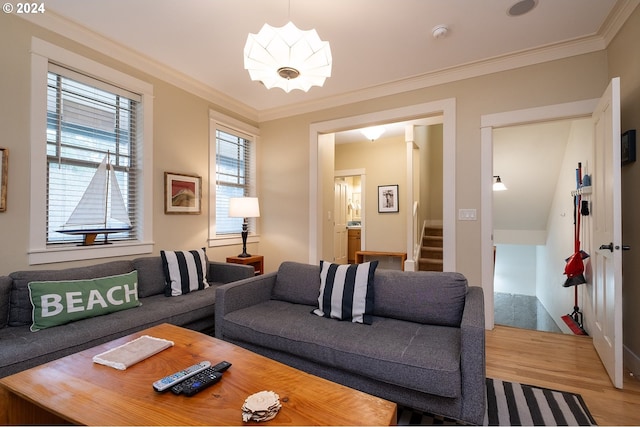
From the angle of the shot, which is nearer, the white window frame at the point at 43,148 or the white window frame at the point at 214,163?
the white window frame at the point at 43,148

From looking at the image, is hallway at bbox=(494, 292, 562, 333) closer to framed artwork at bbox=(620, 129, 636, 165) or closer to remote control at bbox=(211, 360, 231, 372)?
framed artwork at bbox=(620, 129, 636, 165)

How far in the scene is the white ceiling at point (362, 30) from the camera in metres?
2.27

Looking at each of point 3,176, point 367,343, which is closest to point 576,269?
point 367,343

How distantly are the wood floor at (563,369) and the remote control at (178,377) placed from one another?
1993mm

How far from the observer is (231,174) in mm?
4211

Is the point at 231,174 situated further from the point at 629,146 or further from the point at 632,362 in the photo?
the point at 632,362

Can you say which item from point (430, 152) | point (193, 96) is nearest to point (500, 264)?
point (430, 152)

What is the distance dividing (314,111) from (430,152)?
363 cm

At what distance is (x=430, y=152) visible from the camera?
22.1ft

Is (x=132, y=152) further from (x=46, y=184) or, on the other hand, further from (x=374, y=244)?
(x=374, y=244)

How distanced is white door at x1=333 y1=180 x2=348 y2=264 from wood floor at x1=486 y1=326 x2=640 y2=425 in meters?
3.74

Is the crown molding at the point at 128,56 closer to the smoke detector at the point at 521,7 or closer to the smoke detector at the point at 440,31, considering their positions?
the smoke detector at the point at 440,31

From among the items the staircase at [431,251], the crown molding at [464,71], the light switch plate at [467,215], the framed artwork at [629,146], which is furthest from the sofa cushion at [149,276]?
the staircase at [431,251]

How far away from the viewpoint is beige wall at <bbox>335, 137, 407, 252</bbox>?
5.73 meters
